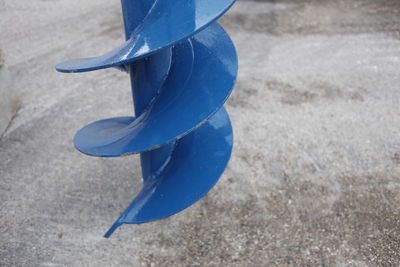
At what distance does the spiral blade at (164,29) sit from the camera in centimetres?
151

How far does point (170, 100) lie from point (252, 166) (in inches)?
53.1

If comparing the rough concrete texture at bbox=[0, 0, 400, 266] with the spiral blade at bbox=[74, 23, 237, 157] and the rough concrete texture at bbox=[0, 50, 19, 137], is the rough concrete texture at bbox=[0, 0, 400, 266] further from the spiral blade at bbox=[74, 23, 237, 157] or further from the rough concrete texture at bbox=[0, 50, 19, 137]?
the spiral blade at bbox=[74, 23, 237, 157]

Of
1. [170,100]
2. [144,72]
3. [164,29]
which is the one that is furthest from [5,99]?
[164,29]

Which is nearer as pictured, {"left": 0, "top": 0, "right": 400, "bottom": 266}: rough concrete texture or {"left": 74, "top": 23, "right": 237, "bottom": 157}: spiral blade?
{"left": 74, "top": 23, "right": 237, "bottom": 157}: spiral blade

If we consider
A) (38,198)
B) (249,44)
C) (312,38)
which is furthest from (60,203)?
(312,38)

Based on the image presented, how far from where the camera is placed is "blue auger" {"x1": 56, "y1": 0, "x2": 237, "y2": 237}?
1597 mm

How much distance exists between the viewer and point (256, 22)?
5.48 m

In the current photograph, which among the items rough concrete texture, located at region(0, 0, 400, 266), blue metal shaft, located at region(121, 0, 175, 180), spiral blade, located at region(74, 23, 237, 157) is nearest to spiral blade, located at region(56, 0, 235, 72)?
blue metal shaft, located at region(121, 0, 175, 180)

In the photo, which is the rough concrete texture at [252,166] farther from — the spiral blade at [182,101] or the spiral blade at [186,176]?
the spiral blade at [182,101]

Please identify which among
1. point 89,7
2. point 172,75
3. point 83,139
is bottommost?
point 89,7

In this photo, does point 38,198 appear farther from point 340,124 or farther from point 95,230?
point 340,124

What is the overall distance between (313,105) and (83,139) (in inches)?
96.3

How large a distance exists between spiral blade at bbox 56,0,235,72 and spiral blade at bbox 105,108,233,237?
2.72 ft

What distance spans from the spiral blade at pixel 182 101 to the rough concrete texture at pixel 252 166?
847 millimetres
